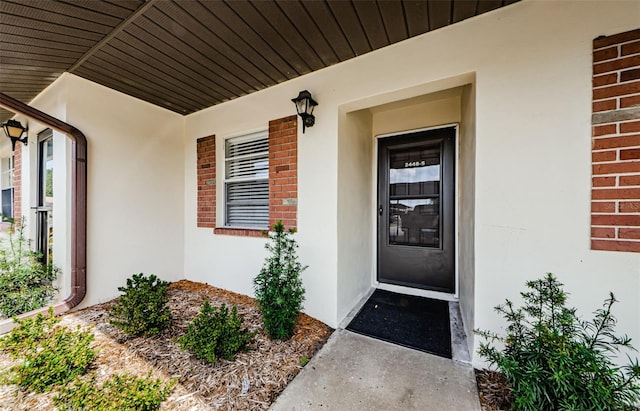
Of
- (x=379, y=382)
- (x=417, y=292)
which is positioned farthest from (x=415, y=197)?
(x=379, y=382)

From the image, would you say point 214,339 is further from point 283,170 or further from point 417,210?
point 417,210

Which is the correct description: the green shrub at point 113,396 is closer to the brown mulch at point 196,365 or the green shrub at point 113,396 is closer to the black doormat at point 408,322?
the brown mulch at point 196,365

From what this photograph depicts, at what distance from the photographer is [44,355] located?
1684 millimetres

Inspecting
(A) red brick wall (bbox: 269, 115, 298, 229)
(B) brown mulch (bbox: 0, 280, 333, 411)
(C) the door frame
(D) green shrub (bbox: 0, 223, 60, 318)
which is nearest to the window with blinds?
(A) red brick wall (bbox: 269, 115, 298, 229)

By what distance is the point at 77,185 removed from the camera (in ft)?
8.62

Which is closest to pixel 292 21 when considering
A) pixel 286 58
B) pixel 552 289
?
pixel 286 58

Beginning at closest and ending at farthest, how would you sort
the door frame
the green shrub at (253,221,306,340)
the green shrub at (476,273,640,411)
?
the green shrub at (476,273,640,411)
the green shrub at (253,221,306,340)
the door frame

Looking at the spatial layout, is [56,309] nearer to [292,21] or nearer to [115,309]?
[115,309]

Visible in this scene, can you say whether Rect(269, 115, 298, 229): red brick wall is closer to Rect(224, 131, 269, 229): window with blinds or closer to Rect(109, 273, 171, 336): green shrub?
Rect(224, 131, 269, 229): window with blinds

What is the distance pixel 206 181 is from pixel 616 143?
13.6 ft

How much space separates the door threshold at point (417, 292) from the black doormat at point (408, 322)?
81 mm

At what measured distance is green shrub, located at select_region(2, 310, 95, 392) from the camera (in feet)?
5.16

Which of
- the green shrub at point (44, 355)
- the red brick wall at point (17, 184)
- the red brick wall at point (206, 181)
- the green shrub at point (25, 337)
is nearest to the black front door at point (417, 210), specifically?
the red brick wall at point (206, 181)

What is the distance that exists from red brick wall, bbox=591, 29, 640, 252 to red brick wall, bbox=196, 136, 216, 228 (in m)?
3.89
